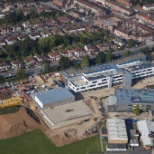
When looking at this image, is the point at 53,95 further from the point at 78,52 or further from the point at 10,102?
the point at 78,52

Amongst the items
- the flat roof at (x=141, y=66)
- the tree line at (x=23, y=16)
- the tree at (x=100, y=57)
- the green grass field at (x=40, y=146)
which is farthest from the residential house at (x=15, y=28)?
the green grass field at (x=40, y=146)

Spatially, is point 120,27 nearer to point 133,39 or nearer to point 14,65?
point 133,39

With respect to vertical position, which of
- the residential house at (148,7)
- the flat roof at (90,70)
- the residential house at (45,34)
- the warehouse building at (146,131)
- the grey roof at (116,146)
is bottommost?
the residential house at (148,7)

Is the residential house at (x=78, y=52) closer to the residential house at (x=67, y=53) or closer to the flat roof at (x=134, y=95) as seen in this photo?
the residential house at (x=67, y=53)

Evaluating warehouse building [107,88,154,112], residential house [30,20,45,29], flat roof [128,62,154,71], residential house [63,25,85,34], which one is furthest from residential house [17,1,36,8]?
warehouse building [107,88,154,112]

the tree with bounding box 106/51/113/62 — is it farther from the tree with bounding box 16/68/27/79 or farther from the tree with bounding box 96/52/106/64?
the tree with bounding box 16/68/27/79

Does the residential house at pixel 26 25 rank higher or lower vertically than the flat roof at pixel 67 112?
lower
